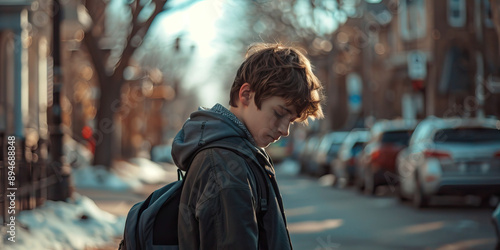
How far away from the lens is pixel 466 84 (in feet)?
124

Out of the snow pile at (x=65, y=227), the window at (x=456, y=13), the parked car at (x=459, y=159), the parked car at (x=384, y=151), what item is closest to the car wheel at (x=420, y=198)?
the parked car at (x=459, y=159)

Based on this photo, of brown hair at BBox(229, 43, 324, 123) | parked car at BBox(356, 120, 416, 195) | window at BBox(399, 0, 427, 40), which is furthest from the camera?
window at BBox(399, 0, 427, 40)

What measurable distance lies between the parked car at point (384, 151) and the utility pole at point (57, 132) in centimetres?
811

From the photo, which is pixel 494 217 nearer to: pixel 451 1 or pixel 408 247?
pixel 408 247

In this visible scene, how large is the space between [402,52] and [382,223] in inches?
1282

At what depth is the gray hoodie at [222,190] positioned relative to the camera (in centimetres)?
252

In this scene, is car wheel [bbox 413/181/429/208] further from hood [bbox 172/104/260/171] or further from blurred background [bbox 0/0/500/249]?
hood [bbox 172/104/260/171]

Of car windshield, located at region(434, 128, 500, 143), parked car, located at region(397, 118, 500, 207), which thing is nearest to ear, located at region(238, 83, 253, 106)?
parked car, located at region(397, 118, 500, 207)

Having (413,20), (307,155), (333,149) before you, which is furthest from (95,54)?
(413,20)

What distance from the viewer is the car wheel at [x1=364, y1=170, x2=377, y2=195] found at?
2033cm

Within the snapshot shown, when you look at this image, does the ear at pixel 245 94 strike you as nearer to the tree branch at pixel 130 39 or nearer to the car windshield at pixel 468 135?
the car windshield at pixel 468 135

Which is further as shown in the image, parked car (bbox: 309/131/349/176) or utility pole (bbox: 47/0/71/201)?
parked car (bbox: 309/131/349/176)

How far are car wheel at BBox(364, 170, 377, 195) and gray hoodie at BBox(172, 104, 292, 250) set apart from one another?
1767cm

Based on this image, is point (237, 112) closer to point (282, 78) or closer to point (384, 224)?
point (282, 78)
